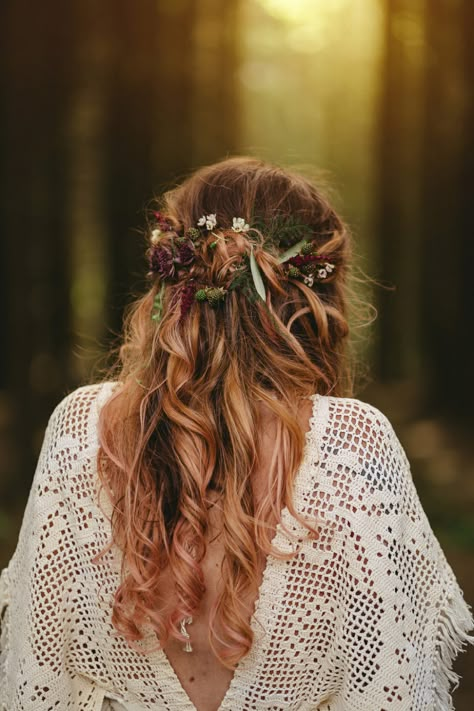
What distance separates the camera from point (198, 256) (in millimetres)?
1839

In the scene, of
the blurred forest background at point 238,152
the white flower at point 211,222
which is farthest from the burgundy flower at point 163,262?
the blurred forest background at point 238,152

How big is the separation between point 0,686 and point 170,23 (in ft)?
16.7

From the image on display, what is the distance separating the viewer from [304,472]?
1.71 meters

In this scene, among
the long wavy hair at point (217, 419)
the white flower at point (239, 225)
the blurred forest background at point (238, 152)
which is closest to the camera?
the long wavy hair at point (217, 419)

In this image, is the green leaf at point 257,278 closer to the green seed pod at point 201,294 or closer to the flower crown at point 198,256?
the flower crown at point 198,256

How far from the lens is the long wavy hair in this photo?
1.70 metres

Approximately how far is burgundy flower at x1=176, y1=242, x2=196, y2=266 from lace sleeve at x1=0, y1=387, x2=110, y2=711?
0.35 m

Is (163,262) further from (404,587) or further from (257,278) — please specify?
(404,587)

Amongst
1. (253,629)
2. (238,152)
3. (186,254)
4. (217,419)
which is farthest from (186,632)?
(238,152)

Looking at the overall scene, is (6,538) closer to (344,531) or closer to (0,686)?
(0,686)

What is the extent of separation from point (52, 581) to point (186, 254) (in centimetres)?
77

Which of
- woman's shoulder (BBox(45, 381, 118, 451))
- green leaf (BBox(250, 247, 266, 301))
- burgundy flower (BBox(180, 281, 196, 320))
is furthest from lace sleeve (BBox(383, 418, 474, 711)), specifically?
woman's shoulder (BBox(45, 381, 118, 451))

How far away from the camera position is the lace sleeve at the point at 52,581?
6.04 ft

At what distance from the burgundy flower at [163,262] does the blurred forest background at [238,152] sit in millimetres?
3148
